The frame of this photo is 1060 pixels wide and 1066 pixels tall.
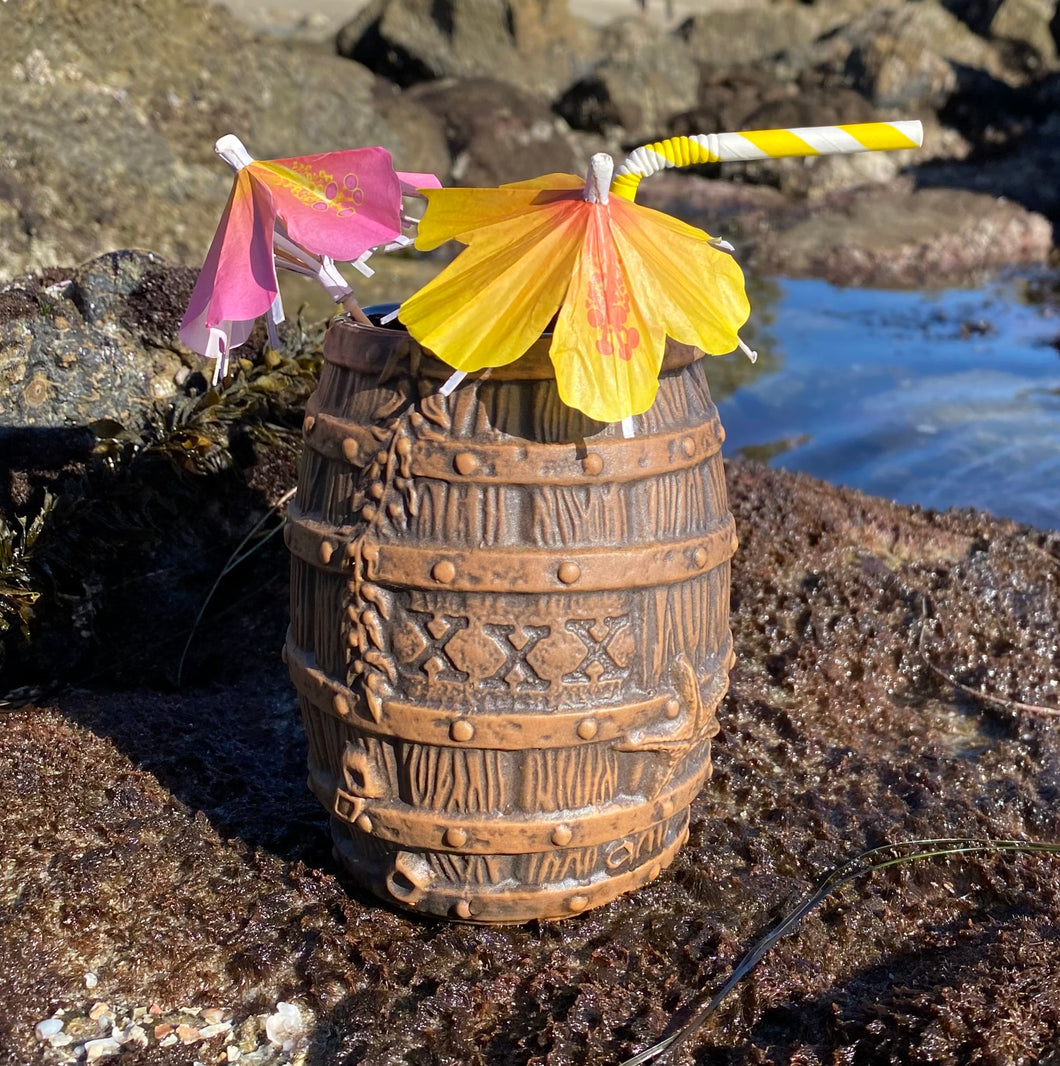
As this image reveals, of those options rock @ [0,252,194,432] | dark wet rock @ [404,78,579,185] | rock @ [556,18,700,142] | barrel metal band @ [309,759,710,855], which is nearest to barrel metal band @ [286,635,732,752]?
barrel metal band @ [309,759,710,855]

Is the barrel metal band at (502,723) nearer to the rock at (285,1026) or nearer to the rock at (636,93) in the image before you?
the rock at (285,1026)

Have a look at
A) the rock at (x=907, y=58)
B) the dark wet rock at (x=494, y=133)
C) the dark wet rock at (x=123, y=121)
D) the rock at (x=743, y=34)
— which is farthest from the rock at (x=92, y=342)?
the rock at (x=743, y=34)

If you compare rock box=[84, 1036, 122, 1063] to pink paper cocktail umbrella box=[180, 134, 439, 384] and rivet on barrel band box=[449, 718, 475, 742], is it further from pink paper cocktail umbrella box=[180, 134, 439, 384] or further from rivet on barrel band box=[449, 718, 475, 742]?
pink paper cocktail umbrella box=[180, 134, 439, 384]

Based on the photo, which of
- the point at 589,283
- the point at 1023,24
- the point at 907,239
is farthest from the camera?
the point at 1023,24

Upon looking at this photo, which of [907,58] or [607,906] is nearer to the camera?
[607,906]

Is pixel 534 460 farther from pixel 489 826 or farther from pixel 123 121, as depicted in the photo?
pixel 123 121

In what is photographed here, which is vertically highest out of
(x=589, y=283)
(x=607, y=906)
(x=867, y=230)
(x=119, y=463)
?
(x=867, y=230)

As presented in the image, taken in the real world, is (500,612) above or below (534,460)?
below

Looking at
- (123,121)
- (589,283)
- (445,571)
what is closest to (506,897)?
(445,571)
